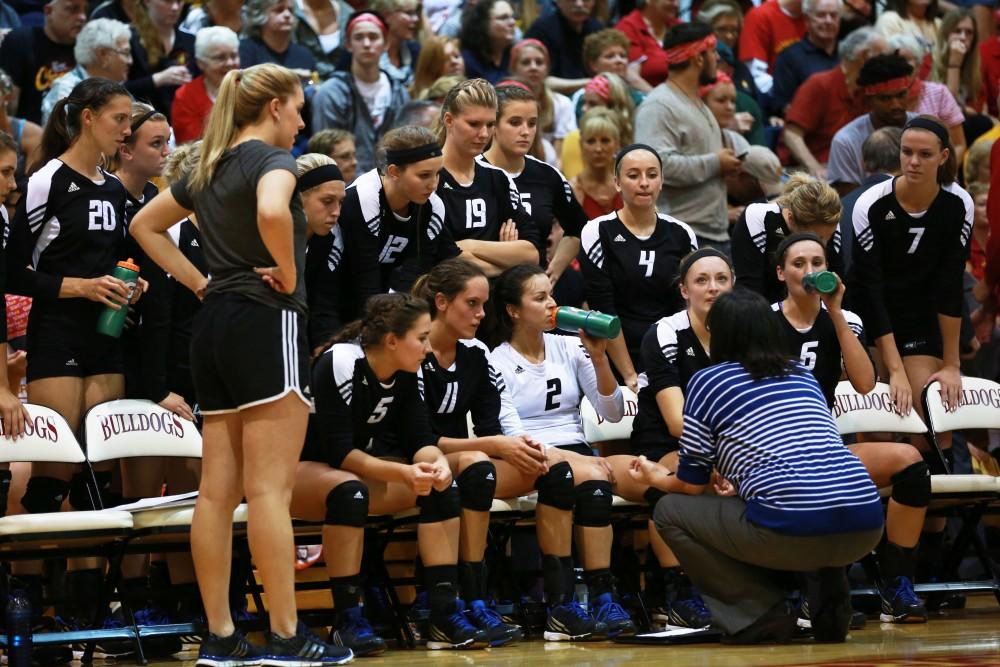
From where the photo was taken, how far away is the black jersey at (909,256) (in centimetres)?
734

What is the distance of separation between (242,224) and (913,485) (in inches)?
129

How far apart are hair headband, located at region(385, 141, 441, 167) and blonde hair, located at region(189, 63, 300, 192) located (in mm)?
1477

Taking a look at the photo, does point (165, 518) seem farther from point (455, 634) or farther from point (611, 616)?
point (611, 616)

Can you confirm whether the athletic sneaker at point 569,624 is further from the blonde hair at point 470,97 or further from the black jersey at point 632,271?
the blonde hair at point 470,97

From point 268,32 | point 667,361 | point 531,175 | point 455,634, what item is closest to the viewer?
point 455,634

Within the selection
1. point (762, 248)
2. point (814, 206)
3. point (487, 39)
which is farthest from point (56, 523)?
point (487, 39)

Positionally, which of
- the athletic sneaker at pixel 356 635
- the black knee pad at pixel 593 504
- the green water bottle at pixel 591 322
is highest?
the green water bottle at pixel 591 322

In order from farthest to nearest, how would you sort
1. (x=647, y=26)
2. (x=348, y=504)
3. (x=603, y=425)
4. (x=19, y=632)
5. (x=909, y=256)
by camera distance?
(x=647, y=26) < (x=909, y=256) < (x=603, y=425) < (x=348, y=504) < (x=19, y=632)

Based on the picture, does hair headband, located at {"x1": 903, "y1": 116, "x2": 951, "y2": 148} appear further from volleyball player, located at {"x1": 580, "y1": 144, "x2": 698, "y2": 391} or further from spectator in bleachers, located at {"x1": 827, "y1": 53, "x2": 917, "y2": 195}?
volleyball player, located at {"x1": 580, "y1": 144, "x2": 698, "y2": 391}

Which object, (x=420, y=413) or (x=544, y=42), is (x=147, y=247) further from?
(x=544, y=42)

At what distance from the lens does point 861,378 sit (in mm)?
6500

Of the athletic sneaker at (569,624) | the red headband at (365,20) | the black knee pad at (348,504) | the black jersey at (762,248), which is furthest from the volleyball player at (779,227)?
the red headband at (365,20)

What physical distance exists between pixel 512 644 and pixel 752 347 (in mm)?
1565

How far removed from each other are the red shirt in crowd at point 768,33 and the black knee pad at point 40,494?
7319 millimetres
